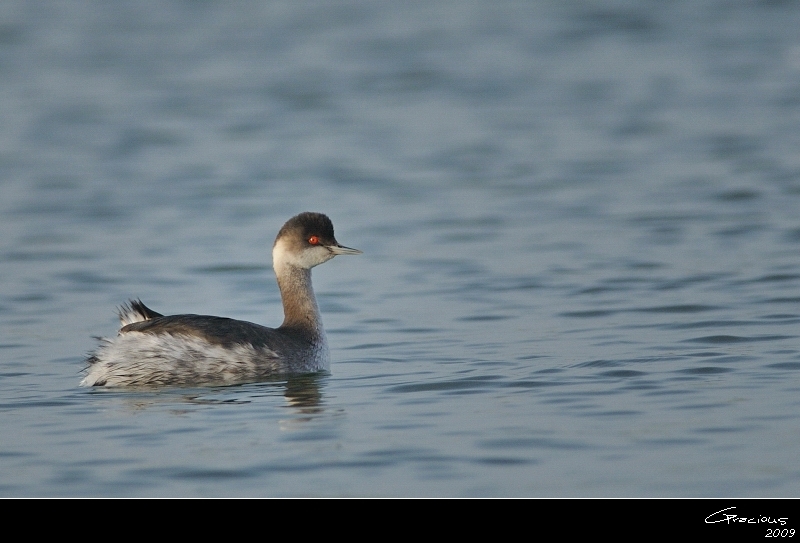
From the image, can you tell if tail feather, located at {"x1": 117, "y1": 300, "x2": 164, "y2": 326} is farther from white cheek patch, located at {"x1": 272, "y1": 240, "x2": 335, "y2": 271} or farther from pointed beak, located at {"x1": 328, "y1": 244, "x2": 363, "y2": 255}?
pointed beak, located at {"x1": 328, "y1": 244, "x2": 363, "y2": 255}

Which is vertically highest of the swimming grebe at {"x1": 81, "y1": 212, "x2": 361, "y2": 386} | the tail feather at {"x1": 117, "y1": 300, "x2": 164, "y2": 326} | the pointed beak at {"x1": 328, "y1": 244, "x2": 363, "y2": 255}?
the pointed beak at {"x1": 328, "y1": 244, "x2": 363, "y2": 255}

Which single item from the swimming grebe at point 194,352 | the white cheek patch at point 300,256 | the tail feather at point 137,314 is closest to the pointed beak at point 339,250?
the white cheek patch at point 300,256

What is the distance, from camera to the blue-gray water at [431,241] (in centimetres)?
716

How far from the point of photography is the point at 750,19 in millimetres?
25891

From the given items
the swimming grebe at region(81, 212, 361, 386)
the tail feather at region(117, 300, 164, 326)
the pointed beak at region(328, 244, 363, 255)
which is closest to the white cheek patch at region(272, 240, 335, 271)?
the pointed beak at region(328, 244, 363, 255)

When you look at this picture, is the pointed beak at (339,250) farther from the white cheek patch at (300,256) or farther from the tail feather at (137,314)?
the tail feather at (137,314)

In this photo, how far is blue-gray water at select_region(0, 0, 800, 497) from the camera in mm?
7160

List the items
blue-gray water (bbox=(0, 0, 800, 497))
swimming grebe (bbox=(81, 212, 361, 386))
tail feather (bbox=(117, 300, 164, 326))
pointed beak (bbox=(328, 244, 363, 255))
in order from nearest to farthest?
blue-gray water (bbox=(0, 0, 800, 497))
swimming grebe (bbox=(81, 212, 361, 386))
tail feather (bbox=(117, 300, 164, 326))
pointed beak (bbox=(328, 244, 363, 255))

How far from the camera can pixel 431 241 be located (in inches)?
539

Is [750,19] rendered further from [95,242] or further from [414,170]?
[95,242]

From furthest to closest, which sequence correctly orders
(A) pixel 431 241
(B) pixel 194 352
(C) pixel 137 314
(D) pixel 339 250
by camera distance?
(A) pixel 431 241
(D) pixel 339 250
(C) pixel 137 314
(B) pixel 194 352

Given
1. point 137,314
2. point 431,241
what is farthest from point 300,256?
point 431,241

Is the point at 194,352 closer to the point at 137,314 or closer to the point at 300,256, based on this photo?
the point at 137,314

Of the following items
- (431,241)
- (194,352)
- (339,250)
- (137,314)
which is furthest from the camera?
(431,241)
